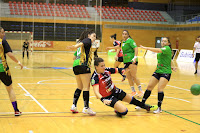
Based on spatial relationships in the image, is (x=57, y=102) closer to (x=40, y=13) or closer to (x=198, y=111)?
(x=198, y=111)

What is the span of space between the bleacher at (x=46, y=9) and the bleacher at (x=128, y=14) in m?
9.37

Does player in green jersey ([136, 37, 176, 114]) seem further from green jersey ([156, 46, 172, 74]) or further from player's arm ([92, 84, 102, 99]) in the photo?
player's arm ([92, 84, 102, 99])

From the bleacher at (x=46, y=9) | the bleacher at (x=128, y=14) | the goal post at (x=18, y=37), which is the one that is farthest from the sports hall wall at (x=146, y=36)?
the bleacher at (x=46, y=9)

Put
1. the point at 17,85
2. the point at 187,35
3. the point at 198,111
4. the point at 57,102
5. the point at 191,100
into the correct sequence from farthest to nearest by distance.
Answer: the point at 187,35 < the point at 17,85 < the point at 191,100 < the point at 57,102 < the point at 198,111

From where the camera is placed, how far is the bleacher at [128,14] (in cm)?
3942

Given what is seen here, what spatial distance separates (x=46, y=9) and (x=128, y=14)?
15234 millimetres

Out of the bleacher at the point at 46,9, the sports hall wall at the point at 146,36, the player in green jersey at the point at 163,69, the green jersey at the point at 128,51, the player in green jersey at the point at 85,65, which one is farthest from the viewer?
the sports hall wall at the point at 146,36

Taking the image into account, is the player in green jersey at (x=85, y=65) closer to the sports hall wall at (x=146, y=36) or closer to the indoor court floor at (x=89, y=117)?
the indoor court floor at (x=89, y=117)

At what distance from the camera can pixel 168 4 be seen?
43188mm

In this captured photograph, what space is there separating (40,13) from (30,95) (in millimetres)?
22947

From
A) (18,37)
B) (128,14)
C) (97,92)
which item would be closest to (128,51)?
(97,92)

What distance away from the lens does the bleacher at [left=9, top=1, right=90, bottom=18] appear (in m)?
27.6

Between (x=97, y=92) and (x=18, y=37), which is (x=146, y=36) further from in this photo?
(x=97, y=92)

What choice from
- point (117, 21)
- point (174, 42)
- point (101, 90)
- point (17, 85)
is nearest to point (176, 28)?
point (174, 42)
